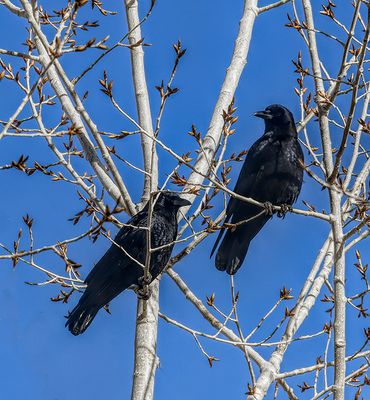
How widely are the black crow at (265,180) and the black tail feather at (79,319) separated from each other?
1.21 meters

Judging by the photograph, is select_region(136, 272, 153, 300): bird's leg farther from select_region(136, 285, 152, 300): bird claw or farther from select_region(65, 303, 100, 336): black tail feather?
select_region(65, 303, 100, 336): black tail feather

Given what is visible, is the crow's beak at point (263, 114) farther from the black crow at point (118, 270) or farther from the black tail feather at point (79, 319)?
the black tail feather at point (79, 319)

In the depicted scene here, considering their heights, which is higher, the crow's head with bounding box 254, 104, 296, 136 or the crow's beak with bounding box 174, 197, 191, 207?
the crow's head with bounding box 254, 104, 296, 136

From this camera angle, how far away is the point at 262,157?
685cm

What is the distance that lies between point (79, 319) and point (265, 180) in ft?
6.54

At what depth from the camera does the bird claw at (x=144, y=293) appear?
19.1 ft

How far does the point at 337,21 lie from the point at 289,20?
0.36 m

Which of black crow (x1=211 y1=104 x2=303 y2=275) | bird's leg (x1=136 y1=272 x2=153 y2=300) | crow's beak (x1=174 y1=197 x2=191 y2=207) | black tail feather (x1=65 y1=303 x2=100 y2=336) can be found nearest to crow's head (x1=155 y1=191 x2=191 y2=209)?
crow's beak (x1=174 y1=197 x2=191 y2=207)

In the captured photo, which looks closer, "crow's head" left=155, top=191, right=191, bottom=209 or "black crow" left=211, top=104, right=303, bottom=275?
"crow's head" left=155, top=191, right=191, bottom=209

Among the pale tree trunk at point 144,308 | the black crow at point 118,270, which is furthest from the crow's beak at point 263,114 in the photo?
the black crow at point 118,270

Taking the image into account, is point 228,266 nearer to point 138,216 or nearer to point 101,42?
point 138,216

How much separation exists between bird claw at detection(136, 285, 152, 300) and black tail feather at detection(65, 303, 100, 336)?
22.1 inches

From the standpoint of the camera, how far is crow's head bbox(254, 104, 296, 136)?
6.93m

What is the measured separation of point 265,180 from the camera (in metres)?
6.77
